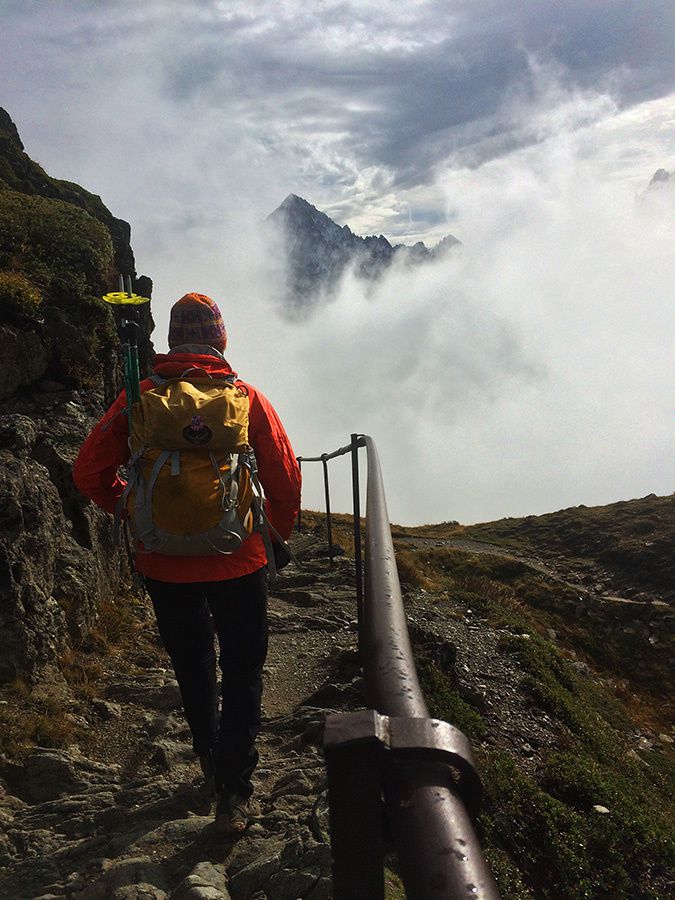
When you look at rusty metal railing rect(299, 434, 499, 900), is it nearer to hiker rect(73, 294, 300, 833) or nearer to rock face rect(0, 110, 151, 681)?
hiker rect(73, 294, 300, 833)

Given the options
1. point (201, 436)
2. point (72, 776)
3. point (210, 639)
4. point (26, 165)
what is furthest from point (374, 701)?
point (26, 165)

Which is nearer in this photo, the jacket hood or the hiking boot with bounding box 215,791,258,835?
the hiking boot with bounding box 215,791,258,835

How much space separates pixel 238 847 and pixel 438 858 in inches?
128

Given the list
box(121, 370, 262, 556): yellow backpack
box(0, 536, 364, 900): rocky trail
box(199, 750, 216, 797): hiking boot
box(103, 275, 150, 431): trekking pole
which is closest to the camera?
box(0, 536, 364, 900): rocky trail

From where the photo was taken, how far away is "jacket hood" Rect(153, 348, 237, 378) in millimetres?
3762

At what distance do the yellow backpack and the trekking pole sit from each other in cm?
32

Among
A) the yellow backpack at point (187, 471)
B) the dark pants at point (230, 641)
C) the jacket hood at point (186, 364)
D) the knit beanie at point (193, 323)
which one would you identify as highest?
the knit beanie at point (193, 323)

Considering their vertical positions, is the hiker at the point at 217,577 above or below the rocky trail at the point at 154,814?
above

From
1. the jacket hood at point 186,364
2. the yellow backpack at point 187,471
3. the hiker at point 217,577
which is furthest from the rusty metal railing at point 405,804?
the jacket hood at point 186,364

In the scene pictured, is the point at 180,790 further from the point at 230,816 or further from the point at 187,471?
the point at 187,471

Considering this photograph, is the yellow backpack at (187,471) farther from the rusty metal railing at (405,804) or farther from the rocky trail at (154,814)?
the rusty metal railing at (405,804)

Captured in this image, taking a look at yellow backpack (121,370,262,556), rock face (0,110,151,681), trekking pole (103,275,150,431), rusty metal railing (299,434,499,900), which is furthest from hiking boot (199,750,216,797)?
rusty metal railing (299,434,499,900)

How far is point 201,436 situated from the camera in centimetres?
342

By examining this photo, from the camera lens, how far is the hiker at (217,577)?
3656 millimetres
